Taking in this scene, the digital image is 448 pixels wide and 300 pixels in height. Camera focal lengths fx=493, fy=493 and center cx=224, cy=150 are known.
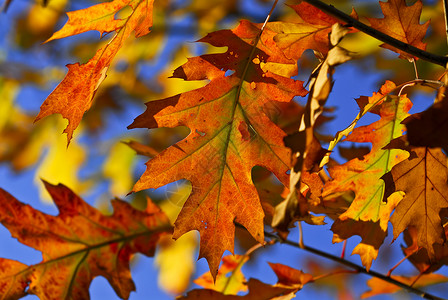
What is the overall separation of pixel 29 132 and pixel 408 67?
9.50 ft

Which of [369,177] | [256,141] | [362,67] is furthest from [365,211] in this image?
[362,67]

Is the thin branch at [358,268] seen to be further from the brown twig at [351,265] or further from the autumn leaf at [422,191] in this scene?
the autumn leaf at [422,191]

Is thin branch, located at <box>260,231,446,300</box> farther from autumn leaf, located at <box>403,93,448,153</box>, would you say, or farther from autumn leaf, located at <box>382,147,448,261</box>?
autumn leaf, located at <box>403,93,448,153</box>

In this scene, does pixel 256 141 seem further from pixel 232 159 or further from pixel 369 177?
pixel 369 177

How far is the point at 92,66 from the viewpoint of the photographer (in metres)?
0.89

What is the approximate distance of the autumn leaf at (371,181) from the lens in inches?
38.6

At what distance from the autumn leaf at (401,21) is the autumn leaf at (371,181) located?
12 cm

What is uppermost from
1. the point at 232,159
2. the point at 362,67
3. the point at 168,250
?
the point at 232,159

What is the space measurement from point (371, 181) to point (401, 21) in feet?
1.05

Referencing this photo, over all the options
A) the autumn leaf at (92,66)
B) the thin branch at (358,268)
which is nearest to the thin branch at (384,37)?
the autumn leaf at (92,66)

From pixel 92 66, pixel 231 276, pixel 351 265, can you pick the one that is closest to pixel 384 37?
pixel 92 66

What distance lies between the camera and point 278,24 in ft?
3.08

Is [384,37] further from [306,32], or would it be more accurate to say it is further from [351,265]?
[351,265]

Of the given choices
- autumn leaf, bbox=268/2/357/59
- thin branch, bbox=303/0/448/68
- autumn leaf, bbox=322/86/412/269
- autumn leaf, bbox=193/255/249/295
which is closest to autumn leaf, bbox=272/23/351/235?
thin branch, bbox=303/0/448/68
